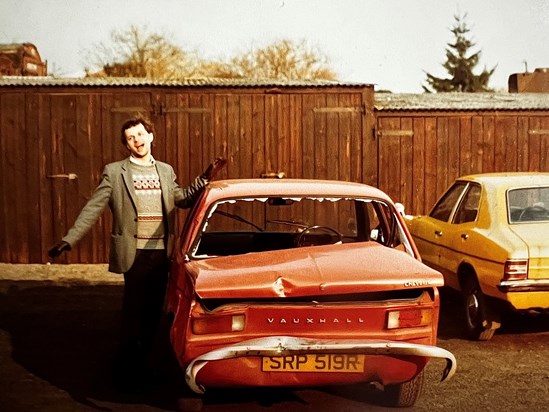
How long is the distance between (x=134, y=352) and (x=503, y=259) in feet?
10.4

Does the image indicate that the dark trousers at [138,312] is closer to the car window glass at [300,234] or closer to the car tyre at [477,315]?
the car window glass at [300,234]

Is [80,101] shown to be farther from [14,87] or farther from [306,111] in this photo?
[306,111]

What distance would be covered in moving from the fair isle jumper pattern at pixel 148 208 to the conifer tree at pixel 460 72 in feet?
134

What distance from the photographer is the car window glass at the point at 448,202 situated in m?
7.69

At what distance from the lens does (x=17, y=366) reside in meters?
5.67

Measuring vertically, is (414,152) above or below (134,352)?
above

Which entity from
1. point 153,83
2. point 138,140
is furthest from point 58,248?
point 153,83

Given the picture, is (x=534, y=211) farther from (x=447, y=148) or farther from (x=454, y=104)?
(x=454, y=104)

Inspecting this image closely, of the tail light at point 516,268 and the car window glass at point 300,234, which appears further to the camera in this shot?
the tail light at point 516,268

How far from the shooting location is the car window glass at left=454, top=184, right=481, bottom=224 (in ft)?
23.7

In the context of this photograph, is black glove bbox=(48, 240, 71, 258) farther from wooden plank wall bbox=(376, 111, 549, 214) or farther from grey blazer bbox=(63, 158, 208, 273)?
wooden plank wall bbox=(376, 111, 549, 214)

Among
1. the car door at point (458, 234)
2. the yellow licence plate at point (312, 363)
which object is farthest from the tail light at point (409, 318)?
the car door at point (458, 234)

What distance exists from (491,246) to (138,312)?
316 centimetres

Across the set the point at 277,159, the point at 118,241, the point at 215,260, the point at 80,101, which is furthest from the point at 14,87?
the point at 215,260
